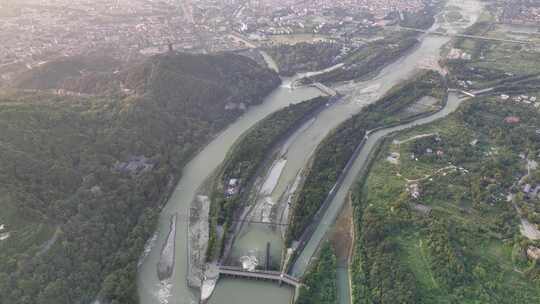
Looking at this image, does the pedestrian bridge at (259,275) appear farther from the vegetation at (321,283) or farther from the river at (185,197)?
the river at (185,197)

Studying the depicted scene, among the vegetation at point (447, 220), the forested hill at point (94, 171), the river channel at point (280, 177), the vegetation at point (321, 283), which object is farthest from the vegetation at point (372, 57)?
the vegetation at point (321, 283)

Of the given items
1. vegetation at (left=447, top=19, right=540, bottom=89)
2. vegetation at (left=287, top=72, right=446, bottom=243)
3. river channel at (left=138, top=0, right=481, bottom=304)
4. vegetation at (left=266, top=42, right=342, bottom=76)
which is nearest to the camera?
river channel at (left=138, top=0, right=481, bottom=304)

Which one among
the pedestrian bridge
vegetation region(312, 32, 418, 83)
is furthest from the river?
vegetation region(312, 32, 418, 83)

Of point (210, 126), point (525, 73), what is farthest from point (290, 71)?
point (525, 73)

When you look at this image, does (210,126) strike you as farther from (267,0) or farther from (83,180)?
(267,0)

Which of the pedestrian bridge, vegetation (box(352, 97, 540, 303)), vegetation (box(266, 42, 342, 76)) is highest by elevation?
vegetation (box(266, 42, 342, 76))

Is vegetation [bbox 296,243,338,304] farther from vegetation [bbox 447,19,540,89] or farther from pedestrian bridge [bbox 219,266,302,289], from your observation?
vegetation [bbox 447,19,540,89]
